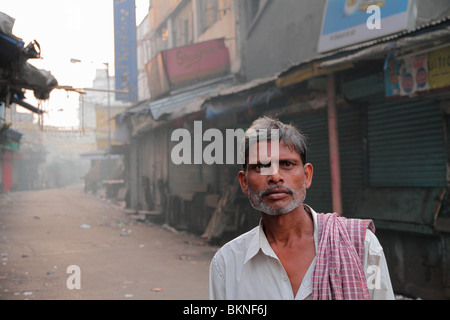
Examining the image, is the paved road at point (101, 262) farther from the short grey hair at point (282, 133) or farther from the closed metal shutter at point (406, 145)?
the short grey hair at point (282, 133)

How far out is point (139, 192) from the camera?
2084 centimetres

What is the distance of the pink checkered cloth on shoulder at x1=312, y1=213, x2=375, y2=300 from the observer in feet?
5.18

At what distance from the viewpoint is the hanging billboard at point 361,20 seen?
668cm

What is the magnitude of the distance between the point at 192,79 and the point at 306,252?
45.2 feet

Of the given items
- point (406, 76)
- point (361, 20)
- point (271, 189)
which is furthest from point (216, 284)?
point (361, 20)

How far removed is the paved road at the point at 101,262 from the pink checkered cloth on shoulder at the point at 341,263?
493cm

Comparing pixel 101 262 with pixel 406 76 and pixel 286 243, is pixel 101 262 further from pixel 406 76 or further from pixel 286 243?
pixel 286 243

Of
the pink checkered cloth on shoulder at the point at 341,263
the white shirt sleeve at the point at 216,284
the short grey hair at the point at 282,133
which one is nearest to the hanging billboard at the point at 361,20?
the short grey hair at the point at 282,133

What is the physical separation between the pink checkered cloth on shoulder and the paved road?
4.93 meters

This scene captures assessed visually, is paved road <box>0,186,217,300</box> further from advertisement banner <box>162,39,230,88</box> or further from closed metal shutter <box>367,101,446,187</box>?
advertisement banner <box>162,39,230,88</box>

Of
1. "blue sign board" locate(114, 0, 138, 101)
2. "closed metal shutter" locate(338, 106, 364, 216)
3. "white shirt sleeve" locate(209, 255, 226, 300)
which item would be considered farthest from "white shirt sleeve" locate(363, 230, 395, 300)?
"blue sign board" locate(114, 0, 138, 101)

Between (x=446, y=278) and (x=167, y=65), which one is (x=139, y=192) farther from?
(x=446, y=278)

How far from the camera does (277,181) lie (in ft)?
6.02

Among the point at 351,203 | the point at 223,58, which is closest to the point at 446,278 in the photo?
the point at 351,203
